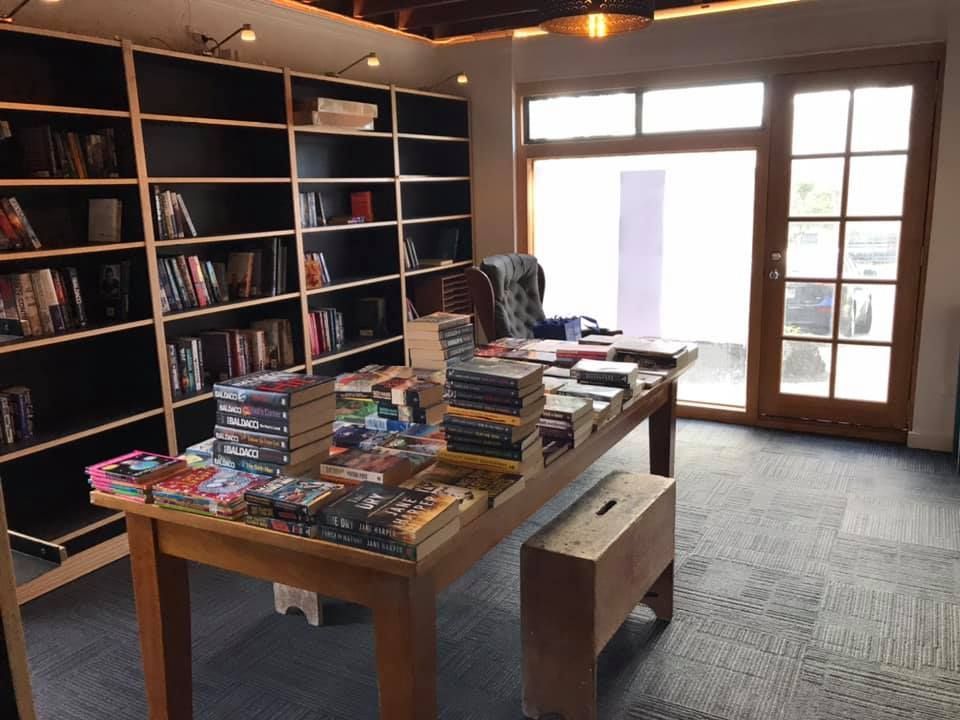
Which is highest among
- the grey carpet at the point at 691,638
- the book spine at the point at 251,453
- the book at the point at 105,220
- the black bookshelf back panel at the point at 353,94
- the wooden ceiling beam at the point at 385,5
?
the wooden ceiling beam at the point at 385,5

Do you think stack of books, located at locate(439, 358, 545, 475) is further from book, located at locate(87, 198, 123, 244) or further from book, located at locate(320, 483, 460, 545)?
book, located at locate(87, 198, 123, 244)

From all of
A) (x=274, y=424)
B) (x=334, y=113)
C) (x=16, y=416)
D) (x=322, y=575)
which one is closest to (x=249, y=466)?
(x=274, y=424)

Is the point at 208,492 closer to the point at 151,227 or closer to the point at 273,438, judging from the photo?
the point at 273,438

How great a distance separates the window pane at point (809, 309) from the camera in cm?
495

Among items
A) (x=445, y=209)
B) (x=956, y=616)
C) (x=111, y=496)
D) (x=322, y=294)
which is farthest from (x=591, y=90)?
(x=111, y=496)

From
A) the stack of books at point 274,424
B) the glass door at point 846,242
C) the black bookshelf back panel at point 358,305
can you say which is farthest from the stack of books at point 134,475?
the glass door at point 846,242

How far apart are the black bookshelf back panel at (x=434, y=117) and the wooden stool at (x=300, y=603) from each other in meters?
3.75

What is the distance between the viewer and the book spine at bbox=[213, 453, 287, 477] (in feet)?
6.76

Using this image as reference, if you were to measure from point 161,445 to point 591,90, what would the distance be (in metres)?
3.65

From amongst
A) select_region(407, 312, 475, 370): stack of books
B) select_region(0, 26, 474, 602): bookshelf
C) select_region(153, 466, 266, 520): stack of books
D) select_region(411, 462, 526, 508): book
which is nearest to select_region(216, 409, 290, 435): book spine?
select_region(153, 466, 266, 520): stack of books

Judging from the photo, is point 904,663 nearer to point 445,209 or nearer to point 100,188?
point 100,188

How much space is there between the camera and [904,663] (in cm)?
263

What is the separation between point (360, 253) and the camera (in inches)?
209

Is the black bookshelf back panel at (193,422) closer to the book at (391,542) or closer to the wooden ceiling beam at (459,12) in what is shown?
the book at (391,542)
